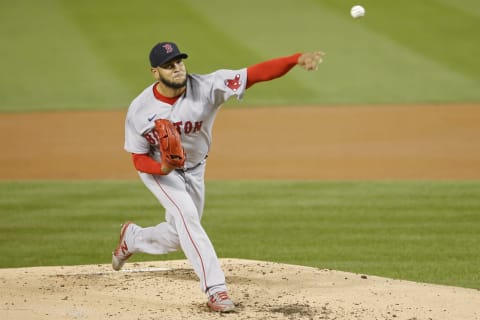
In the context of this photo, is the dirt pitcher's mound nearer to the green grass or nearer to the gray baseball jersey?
the green grass

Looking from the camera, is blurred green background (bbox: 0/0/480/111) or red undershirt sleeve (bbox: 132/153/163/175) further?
blurred green background (bbox: 0/0/480/111)

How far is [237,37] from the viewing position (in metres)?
20.1

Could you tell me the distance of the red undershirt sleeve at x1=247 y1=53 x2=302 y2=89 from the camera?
6.43 meters

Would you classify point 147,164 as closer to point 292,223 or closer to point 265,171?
point 292,223

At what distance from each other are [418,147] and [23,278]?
23.9ft

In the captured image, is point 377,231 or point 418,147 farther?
point 418,147

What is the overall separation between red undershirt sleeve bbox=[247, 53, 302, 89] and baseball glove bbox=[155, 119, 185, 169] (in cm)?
62

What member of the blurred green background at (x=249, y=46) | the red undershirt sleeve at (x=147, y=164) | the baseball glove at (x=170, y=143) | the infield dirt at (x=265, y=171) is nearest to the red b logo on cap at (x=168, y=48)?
the baseball glove at (x=170, y=143)

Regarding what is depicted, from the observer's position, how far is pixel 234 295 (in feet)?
23.1

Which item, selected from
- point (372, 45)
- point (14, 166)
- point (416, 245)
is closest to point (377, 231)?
point (416, 245)

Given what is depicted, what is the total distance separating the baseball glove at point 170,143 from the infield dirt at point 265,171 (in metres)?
0.96

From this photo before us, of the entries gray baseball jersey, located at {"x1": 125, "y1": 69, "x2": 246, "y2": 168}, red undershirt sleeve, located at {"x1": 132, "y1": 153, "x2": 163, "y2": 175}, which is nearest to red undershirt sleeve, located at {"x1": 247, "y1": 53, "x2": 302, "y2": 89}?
gray baseball jersey, located at {"x1": 125, "y1": 69, "x2": 246, "y2": 168}

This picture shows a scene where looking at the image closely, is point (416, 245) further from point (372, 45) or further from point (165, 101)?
point (372, 45)

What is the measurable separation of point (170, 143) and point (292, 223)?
11.5ft
